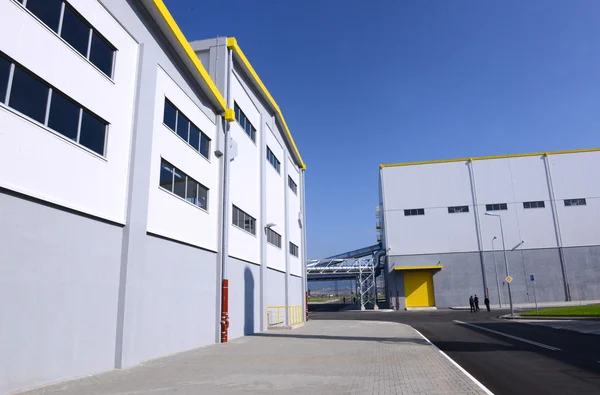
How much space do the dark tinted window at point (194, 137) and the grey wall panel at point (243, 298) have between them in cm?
511

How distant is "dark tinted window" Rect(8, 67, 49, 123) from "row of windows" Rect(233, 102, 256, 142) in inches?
464

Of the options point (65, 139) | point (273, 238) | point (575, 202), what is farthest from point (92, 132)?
point (575, 202)

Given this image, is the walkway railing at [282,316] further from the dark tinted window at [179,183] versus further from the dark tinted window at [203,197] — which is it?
the dark tinted window at [179,183]

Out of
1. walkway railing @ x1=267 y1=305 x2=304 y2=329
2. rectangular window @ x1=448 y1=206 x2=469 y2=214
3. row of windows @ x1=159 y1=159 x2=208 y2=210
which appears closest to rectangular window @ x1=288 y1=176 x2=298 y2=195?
walkway railing @ x1=267 y1=305 x2=304 y2=329

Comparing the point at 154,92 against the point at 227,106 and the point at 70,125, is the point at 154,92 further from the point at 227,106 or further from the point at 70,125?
the point at 227,106

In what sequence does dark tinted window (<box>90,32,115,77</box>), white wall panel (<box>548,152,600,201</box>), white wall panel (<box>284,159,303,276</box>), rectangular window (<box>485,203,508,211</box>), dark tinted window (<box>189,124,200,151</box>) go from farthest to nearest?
rectangular window (<box>485,203,508,211</box>)
white wall panel (<box>548,152,600,201</box>)
white wall panel (<box>284,159,303,276</box>)
dark tinted window (<box>189,124,200,151</box>)
dark tinted window (<box>90,32,115,77</box>)

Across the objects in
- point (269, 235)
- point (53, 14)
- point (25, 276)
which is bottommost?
point (25, 276)

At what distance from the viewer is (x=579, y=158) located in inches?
1738

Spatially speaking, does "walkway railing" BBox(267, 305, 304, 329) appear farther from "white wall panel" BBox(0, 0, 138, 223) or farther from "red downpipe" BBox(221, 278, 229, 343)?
"white wall panel" BBox(0, 0, 138, 223)

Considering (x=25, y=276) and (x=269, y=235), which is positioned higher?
(x=269, y=235)

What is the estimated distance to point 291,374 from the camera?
9258 millimetres

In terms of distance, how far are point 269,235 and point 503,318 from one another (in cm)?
1654

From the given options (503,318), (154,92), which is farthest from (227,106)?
(503,318)

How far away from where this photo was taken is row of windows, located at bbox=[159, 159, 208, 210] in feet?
45.5
